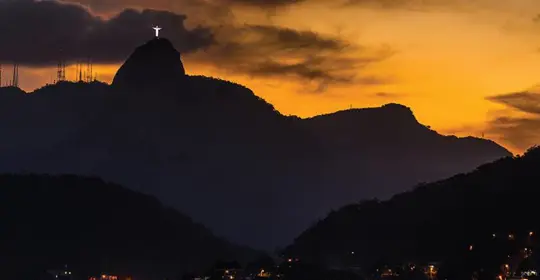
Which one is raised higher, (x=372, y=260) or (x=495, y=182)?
(x=495, y=182)

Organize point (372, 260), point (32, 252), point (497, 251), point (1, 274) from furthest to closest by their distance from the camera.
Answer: point (32, 252) → point (1, 274) → point (372, 260) → point (497, 251)

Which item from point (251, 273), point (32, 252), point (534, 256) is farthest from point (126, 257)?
point (534, 256)

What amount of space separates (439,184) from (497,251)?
40604 millimetres

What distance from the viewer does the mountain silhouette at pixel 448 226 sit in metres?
108

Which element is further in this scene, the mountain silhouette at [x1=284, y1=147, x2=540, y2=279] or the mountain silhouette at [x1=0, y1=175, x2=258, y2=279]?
the mountain silhouette at [x1=0, y1=175, x2=258, y2=279]

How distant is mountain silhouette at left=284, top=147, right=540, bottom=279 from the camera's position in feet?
355

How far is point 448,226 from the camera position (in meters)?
122

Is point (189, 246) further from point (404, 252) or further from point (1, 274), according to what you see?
point (404, 252)

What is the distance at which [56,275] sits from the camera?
170 metres

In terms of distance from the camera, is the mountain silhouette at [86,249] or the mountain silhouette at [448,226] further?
the mountain silhouette at [86,249]

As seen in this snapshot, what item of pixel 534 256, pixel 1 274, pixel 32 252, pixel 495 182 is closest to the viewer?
pixel 534 256

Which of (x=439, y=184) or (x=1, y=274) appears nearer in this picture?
(x=439, y=184)

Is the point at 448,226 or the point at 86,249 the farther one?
the point at 86,249

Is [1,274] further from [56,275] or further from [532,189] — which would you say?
[532,189]
